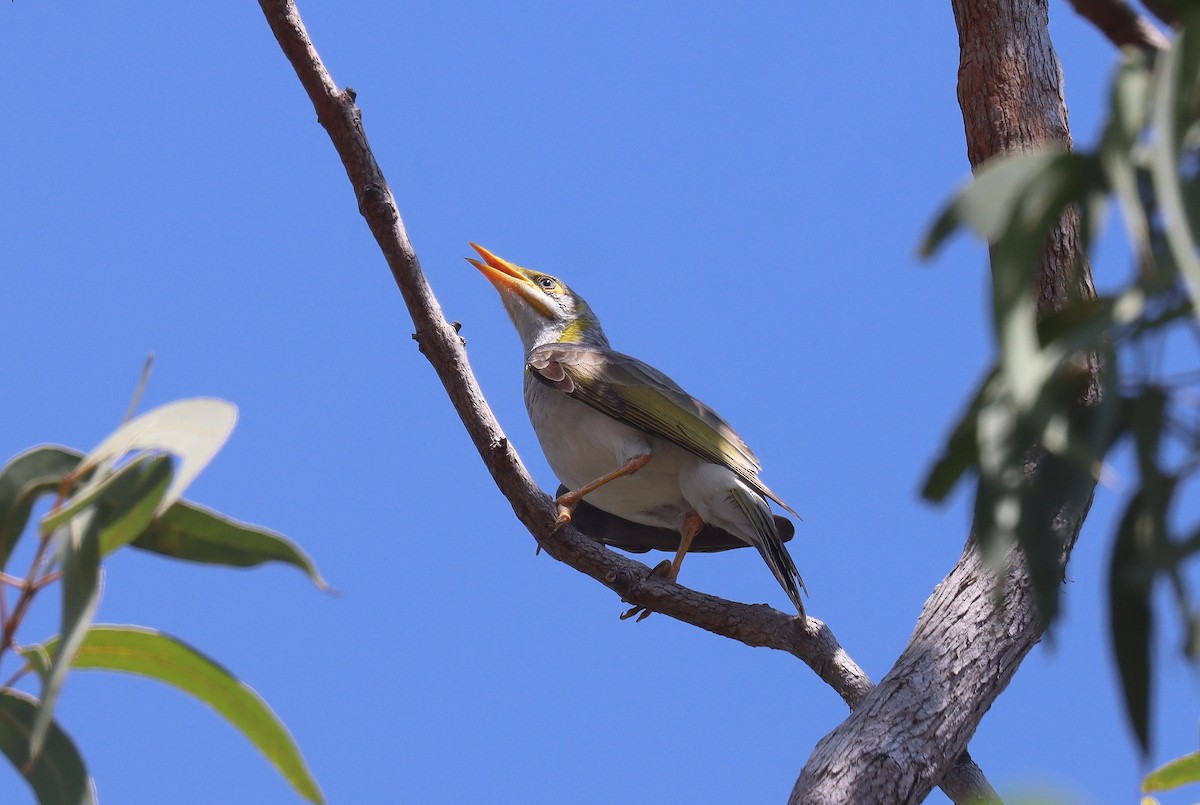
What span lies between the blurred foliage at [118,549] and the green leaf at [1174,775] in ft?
6.41

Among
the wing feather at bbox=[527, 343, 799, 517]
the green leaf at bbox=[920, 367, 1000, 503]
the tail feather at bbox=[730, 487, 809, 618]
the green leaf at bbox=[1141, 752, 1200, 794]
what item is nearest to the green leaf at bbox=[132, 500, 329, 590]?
the green leaf at bbox=[920, 367, 1000, 503]

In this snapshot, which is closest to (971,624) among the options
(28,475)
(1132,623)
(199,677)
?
(1132,623)

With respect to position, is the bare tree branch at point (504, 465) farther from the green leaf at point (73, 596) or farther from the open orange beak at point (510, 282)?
the green leaf at point (73, 596)

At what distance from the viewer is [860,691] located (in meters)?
4.94

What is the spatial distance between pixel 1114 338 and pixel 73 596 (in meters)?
1.58

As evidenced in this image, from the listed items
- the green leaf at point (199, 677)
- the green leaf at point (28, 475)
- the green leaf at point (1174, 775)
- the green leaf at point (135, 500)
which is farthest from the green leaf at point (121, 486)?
the green leaf at point (1174, 775)

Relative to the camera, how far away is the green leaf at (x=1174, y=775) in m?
2.90

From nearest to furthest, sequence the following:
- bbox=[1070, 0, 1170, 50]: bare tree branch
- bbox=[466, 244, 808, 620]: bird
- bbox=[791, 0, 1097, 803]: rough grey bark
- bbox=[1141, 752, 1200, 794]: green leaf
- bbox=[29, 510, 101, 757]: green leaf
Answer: bbox=[29, 510, 101, 757]: green leaf → bbox=[1070, 0, 1170, 50]: bare tree branch → bbox=[1141, 752, 1200, 794]: green leaf → bbox=[791, 0, 1097, 803]: rough grey bark → bbox=[466, 244, 808, 620]: bird

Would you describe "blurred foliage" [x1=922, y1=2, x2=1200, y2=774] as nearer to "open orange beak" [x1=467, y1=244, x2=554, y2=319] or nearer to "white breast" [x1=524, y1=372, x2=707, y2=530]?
"white breast" [x1=524, y1=372, x2=707, y2=530]

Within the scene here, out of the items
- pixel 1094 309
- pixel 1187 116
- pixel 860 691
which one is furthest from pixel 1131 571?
pixel 860 691

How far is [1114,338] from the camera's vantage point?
163 centimetres

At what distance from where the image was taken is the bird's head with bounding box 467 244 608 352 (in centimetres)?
800

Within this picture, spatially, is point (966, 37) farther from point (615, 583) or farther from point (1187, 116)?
point (1187, 116)

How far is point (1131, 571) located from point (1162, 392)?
264mm
